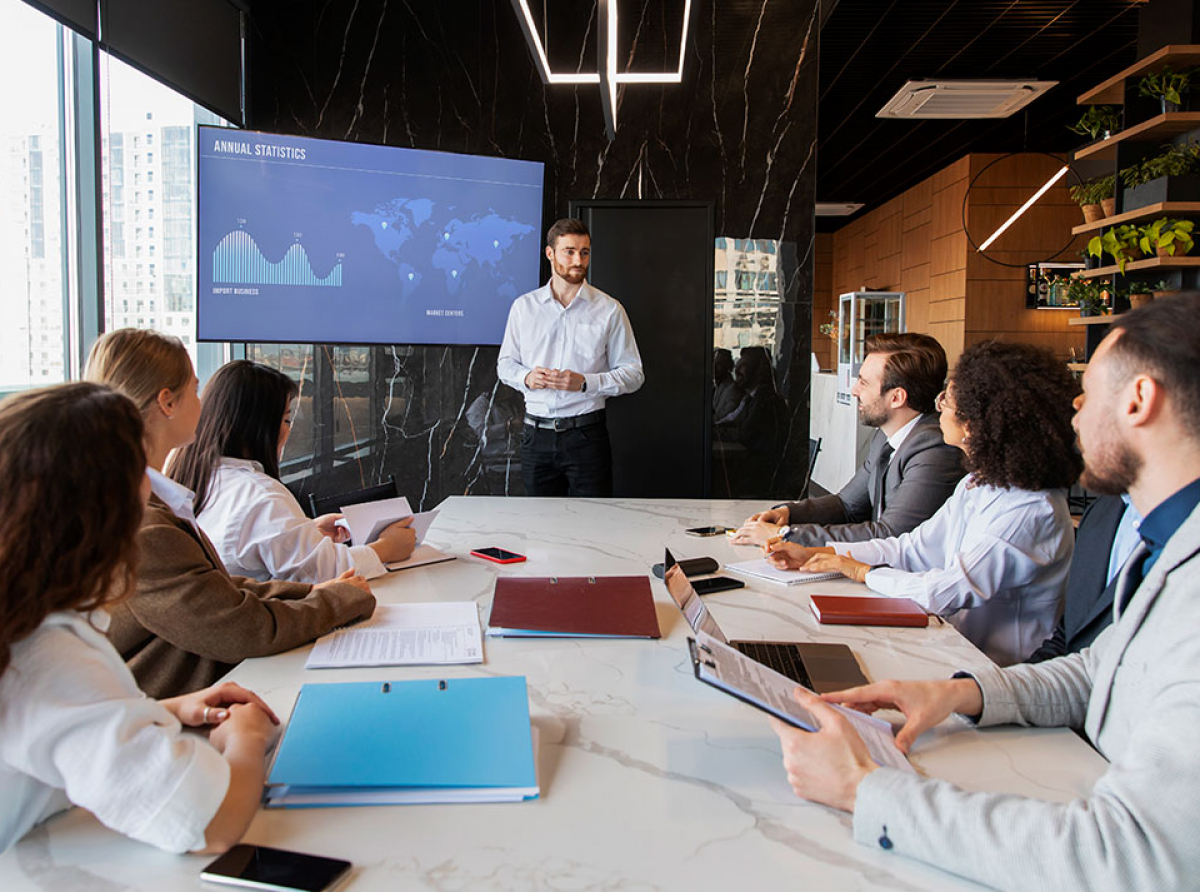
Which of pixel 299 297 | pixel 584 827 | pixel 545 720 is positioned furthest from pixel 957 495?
pixel 299 297

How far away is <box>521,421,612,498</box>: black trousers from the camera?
4023mm

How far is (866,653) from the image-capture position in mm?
1535

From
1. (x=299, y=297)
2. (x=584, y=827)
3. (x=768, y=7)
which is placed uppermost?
(x=768, y=7)

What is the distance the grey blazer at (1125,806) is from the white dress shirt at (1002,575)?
29.6 inches

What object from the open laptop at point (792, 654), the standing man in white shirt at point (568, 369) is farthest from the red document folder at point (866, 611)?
the standing man in white shirt at point (568, 369)

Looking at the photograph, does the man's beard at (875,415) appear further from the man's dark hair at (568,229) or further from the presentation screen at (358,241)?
the presentation screen at (358,241)

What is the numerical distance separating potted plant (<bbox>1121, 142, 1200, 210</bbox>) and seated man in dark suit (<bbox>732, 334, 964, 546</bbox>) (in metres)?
2.53

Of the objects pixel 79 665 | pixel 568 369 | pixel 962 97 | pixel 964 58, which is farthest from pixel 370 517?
pixel 962 97

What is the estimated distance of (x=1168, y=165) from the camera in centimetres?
447

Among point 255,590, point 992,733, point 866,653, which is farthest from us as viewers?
point 255,590

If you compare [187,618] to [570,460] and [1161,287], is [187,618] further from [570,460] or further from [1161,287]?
[1161,287]

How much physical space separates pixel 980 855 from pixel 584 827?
40 centimetres

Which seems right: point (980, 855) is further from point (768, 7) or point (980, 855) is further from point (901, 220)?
point (901, 220)

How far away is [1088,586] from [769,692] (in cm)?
101
